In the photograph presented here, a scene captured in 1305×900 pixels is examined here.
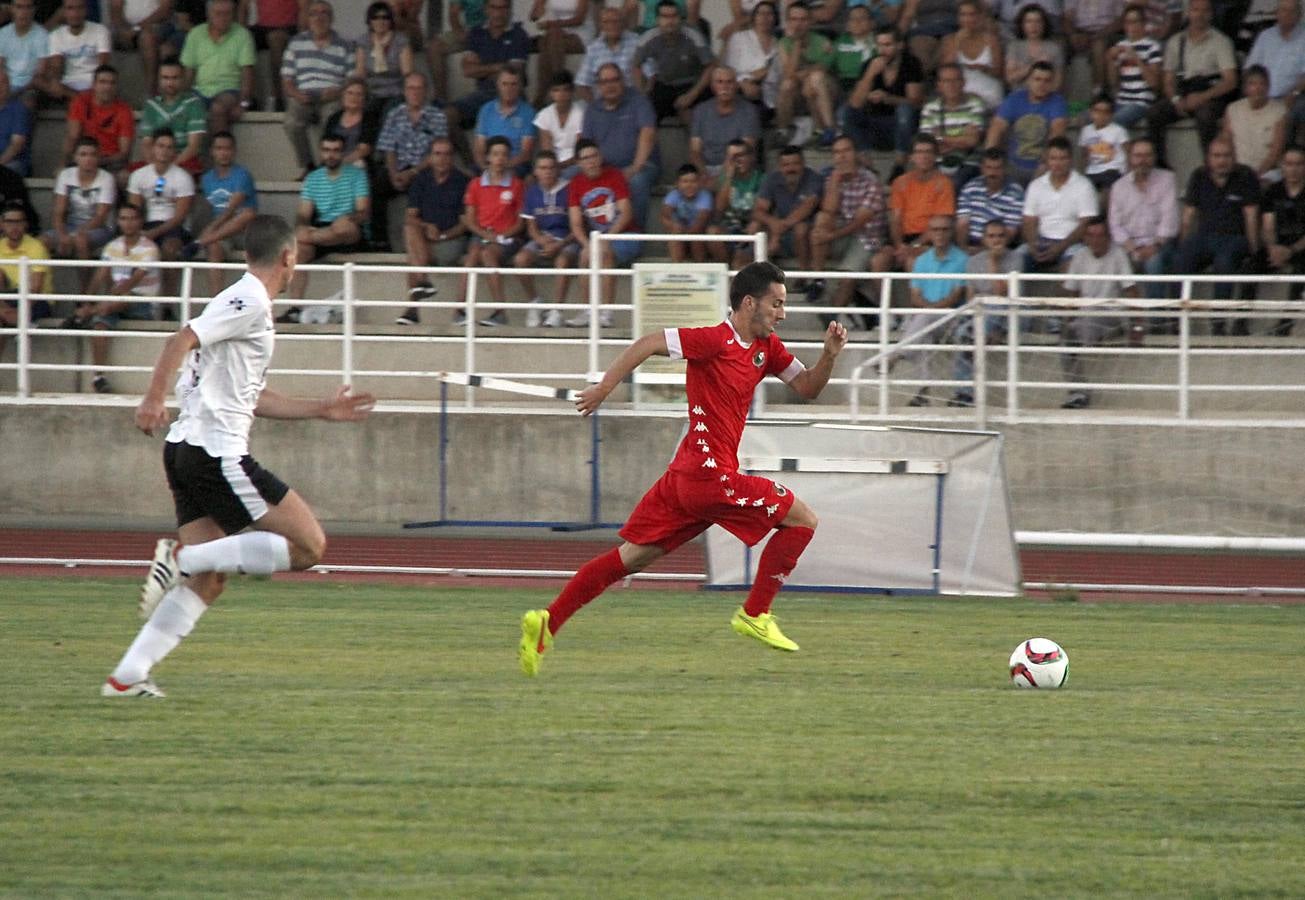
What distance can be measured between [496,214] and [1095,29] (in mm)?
6196

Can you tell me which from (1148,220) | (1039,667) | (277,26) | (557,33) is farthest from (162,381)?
(277,26)

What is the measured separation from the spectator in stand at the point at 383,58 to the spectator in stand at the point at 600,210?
256cm

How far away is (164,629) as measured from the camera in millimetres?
7070

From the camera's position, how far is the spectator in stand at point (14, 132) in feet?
62.6

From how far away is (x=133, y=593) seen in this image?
11.7 metres

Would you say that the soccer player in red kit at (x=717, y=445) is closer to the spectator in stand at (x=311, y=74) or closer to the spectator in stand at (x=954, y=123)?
the spectator in stand at (x=954, y=123)

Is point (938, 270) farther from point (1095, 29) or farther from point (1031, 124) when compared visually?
point (1095, 29)

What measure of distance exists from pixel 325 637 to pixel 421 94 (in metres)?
9.82

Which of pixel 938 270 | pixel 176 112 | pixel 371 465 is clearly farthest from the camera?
pixel 176 112

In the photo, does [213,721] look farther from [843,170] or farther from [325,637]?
[843,170]

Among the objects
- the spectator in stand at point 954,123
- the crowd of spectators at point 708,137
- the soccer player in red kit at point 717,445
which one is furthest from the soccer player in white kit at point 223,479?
the spectator in stand at point 954,123

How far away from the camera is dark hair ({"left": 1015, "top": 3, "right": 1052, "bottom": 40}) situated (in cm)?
1761

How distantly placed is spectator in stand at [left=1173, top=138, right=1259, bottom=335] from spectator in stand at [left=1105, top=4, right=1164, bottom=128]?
1198mm

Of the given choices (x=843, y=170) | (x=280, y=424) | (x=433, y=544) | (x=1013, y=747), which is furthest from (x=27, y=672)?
(x=843, y=170)
